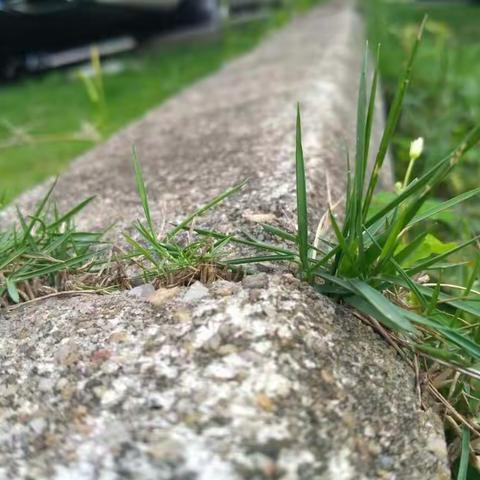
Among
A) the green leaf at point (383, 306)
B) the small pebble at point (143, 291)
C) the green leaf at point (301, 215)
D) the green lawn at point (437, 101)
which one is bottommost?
the green lawn at point (437, 101)

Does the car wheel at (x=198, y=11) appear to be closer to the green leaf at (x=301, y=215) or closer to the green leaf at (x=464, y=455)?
the green leaf at (x=301, y=215)

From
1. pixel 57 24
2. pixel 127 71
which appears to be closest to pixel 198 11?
pixel 127 71

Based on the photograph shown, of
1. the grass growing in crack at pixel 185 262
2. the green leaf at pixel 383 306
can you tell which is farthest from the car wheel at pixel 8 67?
the green leaf at pixel 383 306

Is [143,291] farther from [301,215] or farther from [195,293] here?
[301,215]

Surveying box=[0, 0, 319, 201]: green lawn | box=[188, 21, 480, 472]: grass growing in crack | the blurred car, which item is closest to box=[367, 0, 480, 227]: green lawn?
box=[188, 21, 480, 472]: grass growing in crack

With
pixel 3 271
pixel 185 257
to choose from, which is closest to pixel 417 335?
pixel 185 257
